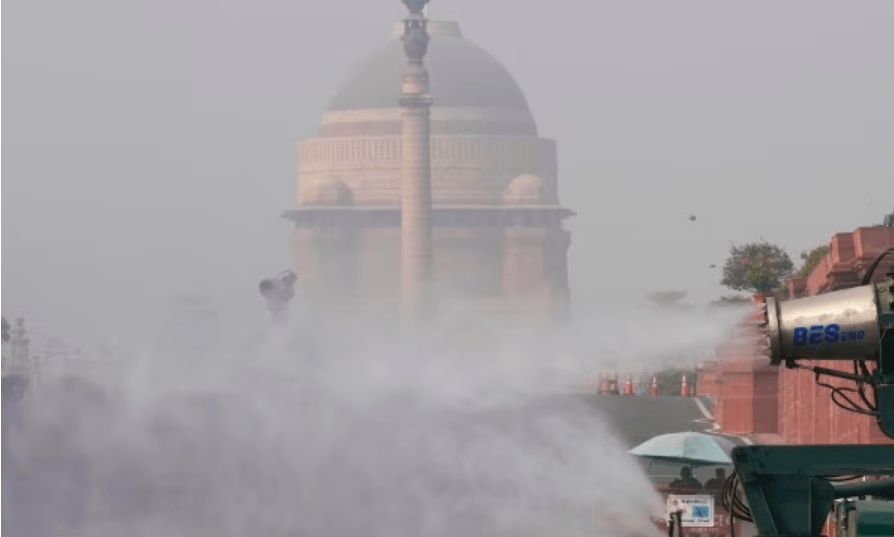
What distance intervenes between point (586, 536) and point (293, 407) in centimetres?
504

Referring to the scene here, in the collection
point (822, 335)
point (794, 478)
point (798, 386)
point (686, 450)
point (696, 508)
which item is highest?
point (798, 386)

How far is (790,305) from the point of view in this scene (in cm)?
1880

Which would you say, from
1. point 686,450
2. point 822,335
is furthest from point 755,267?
point 822,335

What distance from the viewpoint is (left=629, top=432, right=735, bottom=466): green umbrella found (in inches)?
1918

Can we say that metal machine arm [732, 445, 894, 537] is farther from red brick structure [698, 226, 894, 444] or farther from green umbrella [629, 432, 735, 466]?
green umbrella [629, 432, 735, 466]

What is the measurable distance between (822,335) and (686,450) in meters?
30.8

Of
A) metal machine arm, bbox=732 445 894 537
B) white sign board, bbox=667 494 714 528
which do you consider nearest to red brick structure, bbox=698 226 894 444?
white sign board, bbox=667 494 714 528

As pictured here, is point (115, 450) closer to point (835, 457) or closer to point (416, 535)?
point (416, 535)

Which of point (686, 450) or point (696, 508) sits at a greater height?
point (686, 450)

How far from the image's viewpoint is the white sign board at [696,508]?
135 ft

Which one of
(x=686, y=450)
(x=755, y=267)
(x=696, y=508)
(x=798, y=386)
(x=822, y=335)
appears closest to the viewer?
(x=822, y=335)

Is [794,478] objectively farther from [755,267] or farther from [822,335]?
[755,267]

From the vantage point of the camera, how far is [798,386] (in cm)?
7312

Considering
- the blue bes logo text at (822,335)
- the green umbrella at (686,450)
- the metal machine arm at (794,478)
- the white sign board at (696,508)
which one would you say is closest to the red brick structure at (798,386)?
the green umbrella at (686,450)
